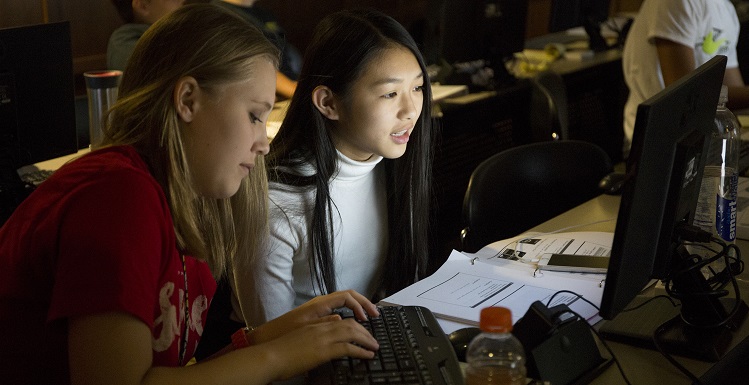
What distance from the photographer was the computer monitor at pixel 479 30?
3.73 m

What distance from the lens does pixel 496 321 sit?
96 centimetres

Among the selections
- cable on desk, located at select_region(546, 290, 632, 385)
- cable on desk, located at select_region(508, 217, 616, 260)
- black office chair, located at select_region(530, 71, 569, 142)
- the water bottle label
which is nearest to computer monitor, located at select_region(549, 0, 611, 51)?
black office chair, located at select_region(530, 71, 569, 142)

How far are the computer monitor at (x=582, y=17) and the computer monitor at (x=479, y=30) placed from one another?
0.45 meters

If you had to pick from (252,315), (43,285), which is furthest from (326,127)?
(43,285)

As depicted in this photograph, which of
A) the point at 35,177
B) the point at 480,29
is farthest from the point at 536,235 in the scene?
the point at 480,29

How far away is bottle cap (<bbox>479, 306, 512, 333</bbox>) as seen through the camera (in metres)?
0.96

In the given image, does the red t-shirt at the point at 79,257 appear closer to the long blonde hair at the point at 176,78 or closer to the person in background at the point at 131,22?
the long blonde hair at the point at 176,78

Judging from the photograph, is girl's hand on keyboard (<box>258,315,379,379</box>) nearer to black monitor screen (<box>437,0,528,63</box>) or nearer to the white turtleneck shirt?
the white turtleneck shirt

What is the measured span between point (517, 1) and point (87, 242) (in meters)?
3.37

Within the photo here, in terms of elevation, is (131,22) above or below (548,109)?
above

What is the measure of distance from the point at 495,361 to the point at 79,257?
0.52 m

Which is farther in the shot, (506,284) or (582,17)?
(582,17)

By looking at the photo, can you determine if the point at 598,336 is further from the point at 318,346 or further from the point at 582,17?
the point at 582,17

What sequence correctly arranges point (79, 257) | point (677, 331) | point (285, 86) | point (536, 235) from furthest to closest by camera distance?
1. point (285, 86)
2. point (536, 235)
3. point (677, 331)
4. point (79, 257)
